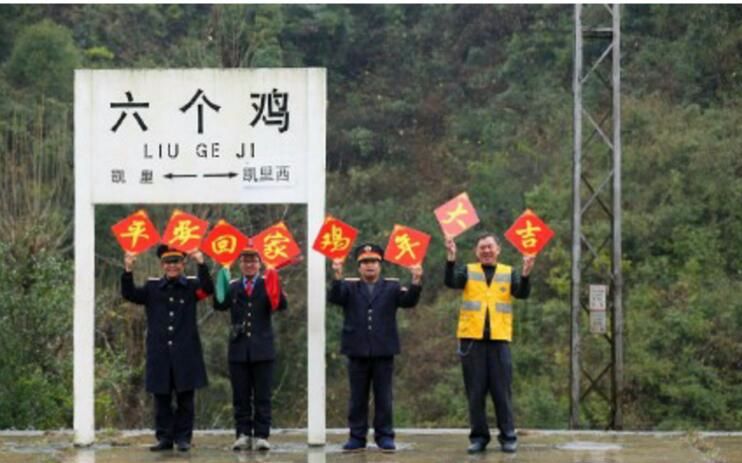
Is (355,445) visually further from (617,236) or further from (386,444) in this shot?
(617,236)

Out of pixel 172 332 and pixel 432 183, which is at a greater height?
pixel 432 183

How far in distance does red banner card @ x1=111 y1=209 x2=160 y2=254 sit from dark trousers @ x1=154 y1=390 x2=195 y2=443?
3.53 feet

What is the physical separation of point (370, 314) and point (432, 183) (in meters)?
28.3

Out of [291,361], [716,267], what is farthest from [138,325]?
[716,267]

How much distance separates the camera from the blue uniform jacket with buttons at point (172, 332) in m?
12.9

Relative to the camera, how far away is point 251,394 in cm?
1299

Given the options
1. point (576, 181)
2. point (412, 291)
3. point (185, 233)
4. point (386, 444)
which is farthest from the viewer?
point (576, 181)

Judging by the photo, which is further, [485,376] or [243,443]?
[243,443]

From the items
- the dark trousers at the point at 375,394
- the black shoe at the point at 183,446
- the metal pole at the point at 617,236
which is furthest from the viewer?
the metal pole at the point at 617,236

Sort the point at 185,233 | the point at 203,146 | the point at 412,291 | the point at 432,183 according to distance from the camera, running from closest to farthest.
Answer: the point at 412,291, the point at 185,233, the point at 203,146, the point at 432,183

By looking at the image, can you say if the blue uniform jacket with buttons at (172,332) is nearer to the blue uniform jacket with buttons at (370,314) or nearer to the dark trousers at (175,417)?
the dark trousers at (175,417)

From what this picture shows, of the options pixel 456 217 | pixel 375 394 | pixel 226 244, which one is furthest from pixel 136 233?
pixel 456 217

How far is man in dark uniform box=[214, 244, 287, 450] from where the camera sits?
42.1 ft

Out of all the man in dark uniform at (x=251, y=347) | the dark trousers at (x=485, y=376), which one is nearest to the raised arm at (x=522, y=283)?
the dark trousers at (x=485, y=376)
